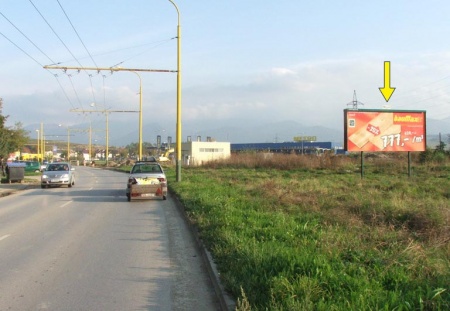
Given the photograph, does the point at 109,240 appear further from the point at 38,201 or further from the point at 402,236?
the point at 38,201

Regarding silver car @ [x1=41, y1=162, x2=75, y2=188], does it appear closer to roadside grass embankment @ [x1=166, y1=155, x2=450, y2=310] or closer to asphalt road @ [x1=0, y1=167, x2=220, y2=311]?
asphalt road @ [x1=0, y1=167, x2=220, y2=311]

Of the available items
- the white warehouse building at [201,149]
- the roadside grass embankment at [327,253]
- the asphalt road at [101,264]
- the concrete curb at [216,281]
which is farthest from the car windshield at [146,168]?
the white warehouse building at [201,149]

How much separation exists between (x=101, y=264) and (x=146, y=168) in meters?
12.0

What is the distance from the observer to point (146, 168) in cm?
1973

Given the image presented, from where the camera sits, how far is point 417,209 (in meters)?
11.3

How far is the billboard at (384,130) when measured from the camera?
29.8 m

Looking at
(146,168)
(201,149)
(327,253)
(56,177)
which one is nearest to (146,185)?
(146,168)

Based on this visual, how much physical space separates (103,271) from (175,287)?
1.52 m

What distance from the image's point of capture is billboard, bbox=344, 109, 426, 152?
97.8 ft

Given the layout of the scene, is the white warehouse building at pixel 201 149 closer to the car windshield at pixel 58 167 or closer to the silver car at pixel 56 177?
the car windshield at pixel 58 167

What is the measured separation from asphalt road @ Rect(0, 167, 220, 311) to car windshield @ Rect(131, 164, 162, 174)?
15.5ft

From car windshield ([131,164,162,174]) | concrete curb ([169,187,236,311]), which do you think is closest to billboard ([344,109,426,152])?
car windshield ([131,164,162,174])

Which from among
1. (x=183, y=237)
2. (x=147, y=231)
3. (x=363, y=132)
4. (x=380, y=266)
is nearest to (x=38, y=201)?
(x=147, y=231)

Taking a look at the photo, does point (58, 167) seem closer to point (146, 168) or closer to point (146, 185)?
point (146, 168)
